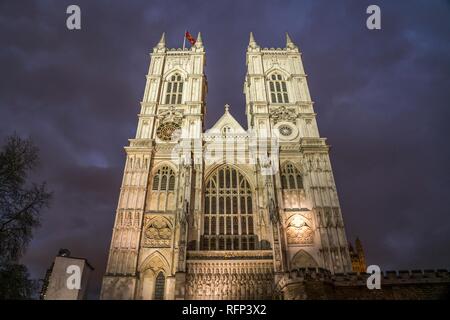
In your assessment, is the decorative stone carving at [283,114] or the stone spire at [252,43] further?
the stone spire at [252,43]

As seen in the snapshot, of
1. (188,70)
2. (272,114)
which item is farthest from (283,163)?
(188,70)

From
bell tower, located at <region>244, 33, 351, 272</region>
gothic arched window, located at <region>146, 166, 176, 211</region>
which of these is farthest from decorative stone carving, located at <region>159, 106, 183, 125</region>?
bell tower, located at <region>244, 33, 351, 272</region>

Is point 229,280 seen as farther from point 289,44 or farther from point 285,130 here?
point 289,44

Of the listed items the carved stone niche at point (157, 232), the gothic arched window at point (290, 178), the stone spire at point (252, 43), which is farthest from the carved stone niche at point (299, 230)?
the stone spire at point (252, 43)

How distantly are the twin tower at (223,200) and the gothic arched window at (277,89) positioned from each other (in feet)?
0.56

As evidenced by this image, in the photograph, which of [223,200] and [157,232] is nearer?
[157,232]

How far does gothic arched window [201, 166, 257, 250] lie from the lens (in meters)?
25.9

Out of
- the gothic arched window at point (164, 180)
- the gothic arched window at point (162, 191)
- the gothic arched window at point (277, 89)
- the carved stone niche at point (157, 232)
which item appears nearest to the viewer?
the carved stone niche at point (157, 232)

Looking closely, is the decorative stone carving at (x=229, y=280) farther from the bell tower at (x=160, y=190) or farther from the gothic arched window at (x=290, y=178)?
the gothic arched window at (x=290, y=178)

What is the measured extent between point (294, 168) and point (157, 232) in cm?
1477

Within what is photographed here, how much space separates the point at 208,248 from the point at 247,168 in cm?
902

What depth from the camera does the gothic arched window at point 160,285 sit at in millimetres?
23384

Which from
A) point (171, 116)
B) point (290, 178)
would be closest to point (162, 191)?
point (171, 116)

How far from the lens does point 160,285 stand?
936 inches
